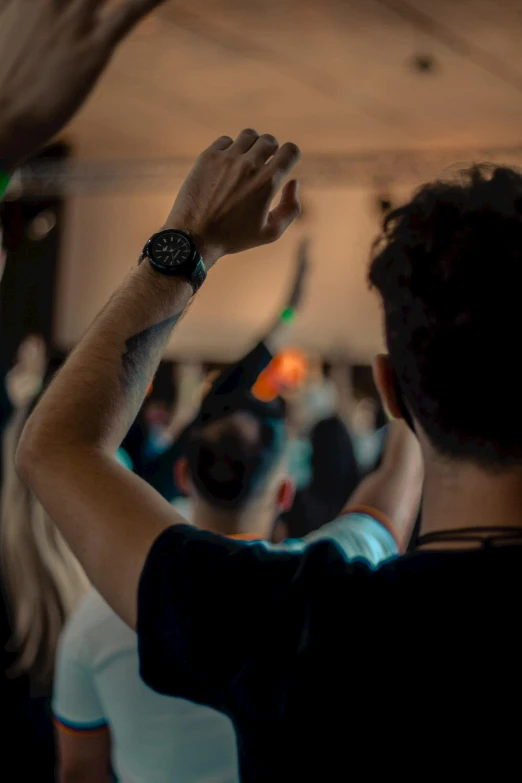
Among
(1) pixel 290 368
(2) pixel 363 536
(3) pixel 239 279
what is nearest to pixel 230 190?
(2) pixel 363 536

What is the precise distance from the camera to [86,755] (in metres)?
1.37

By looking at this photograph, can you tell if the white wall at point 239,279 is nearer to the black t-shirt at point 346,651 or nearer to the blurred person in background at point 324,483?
the blurred person in background at point 324,483

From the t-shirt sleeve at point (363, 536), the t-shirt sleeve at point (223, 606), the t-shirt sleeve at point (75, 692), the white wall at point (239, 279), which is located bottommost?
the white wall at point (239, 279)

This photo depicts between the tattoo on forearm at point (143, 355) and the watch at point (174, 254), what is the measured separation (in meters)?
0.04

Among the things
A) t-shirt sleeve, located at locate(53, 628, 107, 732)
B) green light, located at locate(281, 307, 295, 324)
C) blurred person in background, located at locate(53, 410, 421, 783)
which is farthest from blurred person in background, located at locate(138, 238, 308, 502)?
t-shirt sleeve, located at locate(53, 628, 107, 732)

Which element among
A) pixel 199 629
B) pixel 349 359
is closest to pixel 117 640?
pixel 199 629

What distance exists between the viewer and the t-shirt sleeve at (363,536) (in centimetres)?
97

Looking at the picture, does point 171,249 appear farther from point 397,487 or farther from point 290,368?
point 290,368

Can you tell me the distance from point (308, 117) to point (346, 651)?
17.1 feet

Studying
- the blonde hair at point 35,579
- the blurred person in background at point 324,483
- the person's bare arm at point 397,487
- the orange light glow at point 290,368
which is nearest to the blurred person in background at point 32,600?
the blonde hair at point 35,579

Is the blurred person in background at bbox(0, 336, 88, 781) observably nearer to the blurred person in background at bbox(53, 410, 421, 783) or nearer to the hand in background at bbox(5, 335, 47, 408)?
the hand in background at bbox(5, 335, 47, 408)

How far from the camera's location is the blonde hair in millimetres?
2062

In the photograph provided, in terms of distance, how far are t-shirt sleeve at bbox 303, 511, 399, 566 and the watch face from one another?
39 cm

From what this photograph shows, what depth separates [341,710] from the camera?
1.91 feet
